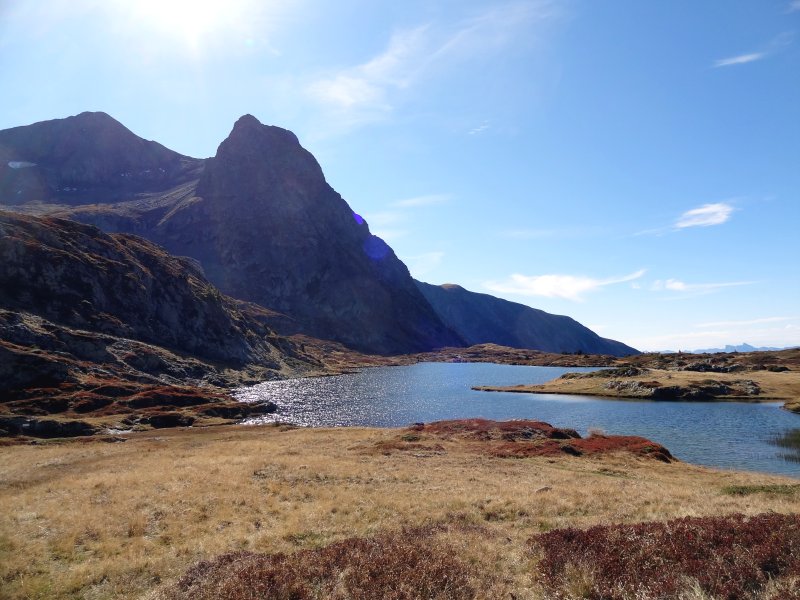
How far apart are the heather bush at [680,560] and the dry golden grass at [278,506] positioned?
3.54 ft

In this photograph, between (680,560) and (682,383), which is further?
(682,383)

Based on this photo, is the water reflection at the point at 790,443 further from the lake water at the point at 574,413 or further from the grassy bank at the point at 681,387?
the grassy bank at the point at 681,387

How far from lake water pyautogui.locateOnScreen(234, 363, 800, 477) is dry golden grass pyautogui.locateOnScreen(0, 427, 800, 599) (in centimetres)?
1997

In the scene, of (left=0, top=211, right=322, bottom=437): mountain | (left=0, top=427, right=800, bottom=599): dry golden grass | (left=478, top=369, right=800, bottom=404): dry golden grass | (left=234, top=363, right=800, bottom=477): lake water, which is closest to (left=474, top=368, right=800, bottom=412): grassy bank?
(left=478, top=369, right=800, bottom=404): dry golden grass

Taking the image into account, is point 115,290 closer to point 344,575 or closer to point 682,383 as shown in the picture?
point 344,575

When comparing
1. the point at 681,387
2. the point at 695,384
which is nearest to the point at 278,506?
the point at 681,387

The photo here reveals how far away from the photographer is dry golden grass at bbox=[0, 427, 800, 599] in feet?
42.8

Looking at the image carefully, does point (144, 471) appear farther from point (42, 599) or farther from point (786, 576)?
point (786, 576)

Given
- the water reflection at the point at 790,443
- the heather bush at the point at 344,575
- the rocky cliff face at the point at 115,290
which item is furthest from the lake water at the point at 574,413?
the heather bush at the point at 344,575

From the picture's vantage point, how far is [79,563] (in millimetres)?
13758

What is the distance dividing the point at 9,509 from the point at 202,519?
8.53 m

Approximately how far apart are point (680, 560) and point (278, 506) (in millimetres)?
15929

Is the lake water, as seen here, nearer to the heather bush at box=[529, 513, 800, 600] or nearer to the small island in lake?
the small island in lake

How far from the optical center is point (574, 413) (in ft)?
270
